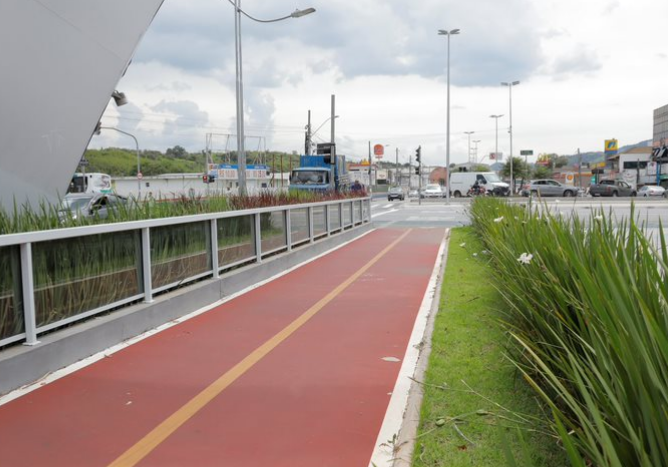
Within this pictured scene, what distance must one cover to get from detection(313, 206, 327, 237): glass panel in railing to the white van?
4723 centimetres

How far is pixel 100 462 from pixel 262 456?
1.02 m

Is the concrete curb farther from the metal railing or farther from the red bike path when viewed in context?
the metal railing

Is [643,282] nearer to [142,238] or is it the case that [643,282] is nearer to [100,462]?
[100,462]

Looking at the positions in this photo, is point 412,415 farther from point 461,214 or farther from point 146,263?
point 461,214

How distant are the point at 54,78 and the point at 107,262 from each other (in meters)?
5.54

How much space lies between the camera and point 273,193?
16266 mm

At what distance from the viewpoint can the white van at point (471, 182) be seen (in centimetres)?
6359

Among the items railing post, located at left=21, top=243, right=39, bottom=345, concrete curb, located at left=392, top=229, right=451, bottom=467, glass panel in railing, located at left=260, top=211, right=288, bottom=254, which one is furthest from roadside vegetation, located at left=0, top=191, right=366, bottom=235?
concrete curb, located at left=392, top=229, right=451, bottom=467

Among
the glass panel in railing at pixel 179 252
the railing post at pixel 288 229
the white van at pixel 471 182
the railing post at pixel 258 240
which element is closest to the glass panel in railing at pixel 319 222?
the railing post at pixel 288 229

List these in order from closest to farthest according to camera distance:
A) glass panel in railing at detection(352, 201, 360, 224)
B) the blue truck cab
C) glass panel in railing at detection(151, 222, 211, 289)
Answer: glass panel in railing at detection(151, 222, 211, 289) → glass panel in railing at detection(352, 201, 360, 224) → the blue truck cab

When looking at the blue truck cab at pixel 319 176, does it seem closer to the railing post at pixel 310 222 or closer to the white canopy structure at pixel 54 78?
the railing post at pixel 310 222

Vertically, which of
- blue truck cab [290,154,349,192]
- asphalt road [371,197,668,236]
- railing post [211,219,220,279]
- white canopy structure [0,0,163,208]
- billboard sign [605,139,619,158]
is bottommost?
asphalt road [371,197,668,236]

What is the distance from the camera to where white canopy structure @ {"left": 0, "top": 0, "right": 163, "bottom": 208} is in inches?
395

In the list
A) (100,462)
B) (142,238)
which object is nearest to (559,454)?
(100,462)
